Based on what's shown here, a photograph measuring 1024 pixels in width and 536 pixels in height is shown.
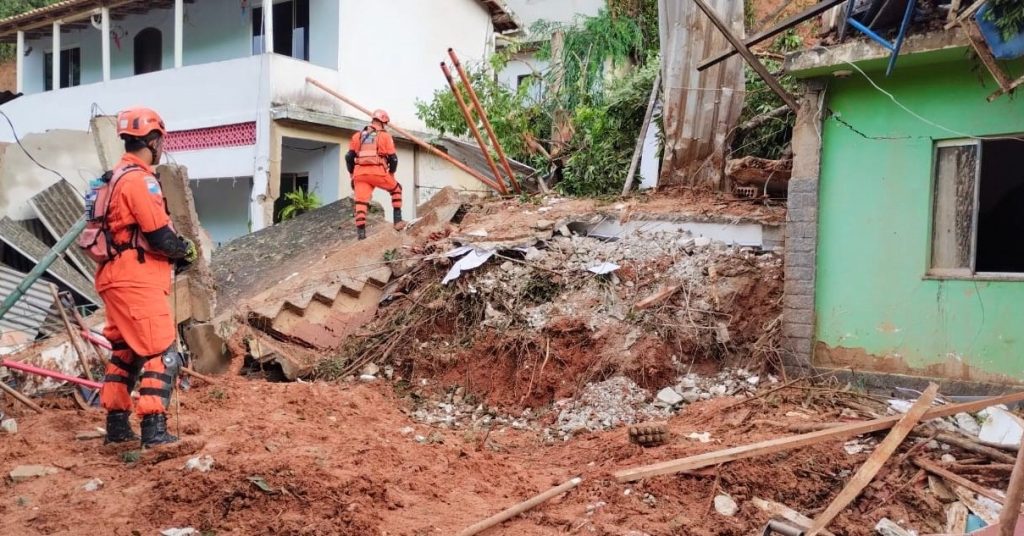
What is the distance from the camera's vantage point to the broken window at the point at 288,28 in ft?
47.9

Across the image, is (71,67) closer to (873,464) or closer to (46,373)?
(46,373)

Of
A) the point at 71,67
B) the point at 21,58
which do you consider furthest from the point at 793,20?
the point at 21,58

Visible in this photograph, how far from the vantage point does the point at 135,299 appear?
459cm

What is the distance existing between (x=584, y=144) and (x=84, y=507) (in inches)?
339

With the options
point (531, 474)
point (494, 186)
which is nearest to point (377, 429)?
point (531, 474)

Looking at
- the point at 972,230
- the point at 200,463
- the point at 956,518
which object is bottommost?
the point at 956,518

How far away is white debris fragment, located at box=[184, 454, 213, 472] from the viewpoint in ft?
13.9

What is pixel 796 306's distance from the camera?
6305 millimetres

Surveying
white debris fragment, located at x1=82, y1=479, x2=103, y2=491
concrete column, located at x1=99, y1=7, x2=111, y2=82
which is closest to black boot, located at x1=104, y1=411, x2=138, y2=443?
white debris fragment, located at x1=82, y1=479, x2=103, y2=491

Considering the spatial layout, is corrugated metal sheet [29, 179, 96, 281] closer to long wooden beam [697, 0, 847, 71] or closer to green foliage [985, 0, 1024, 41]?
long wooden beam [697, 0, 847, 71]

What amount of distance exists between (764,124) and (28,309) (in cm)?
717

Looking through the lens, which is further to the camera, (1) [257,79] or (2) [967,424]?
(1) [257,79]

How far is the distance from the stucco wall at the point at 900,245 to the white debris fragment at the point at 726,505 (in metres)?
2.46

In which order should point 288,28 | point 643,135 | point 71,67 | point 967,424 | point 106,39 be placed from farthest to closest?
point 71,67 → point 106,39 → point 288,28 → point 643,135 → point 967,424
